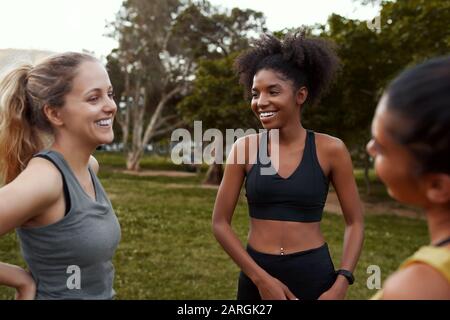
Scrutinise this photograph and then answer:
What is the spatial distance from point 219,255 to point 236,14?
69.1ft

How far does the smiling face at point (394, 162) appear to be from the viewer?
113 centimetres

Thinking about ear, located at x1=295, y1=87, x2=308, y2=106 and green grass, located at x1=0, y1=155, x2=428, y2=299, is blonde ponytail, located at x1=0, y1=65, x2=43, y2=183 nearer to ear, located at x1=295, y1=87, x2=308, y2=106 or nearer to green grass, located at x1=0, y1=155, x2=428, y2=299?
ear, located at x1=295, y1=87, x2=308, y2=106

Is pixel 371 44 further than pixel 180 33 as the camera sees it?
No

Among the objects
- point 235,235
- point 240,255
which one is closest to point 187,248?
point 235,235

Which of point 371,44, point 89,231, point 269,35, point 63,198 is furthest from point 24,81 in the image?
point 371,44

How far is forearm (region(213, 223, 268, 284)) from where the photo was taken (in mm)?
2252

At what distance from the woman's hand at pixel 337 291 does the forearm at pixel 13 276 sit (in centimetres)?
125

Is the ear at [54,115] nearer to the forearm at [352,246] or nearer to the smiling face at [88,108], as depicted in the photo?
the smiling face at [88,108]

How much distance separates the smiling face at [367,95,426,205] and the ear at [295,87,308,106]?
4.07 feet

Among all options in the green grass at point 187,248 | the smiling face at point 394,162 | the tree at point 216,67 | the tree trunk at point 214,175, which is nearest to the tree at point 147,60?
the tree at point 216,67

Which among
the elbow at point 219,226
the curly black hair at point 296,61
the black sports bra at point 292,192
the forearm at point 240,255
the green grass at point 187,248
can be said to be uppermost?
the curly black hair at point 296,61
